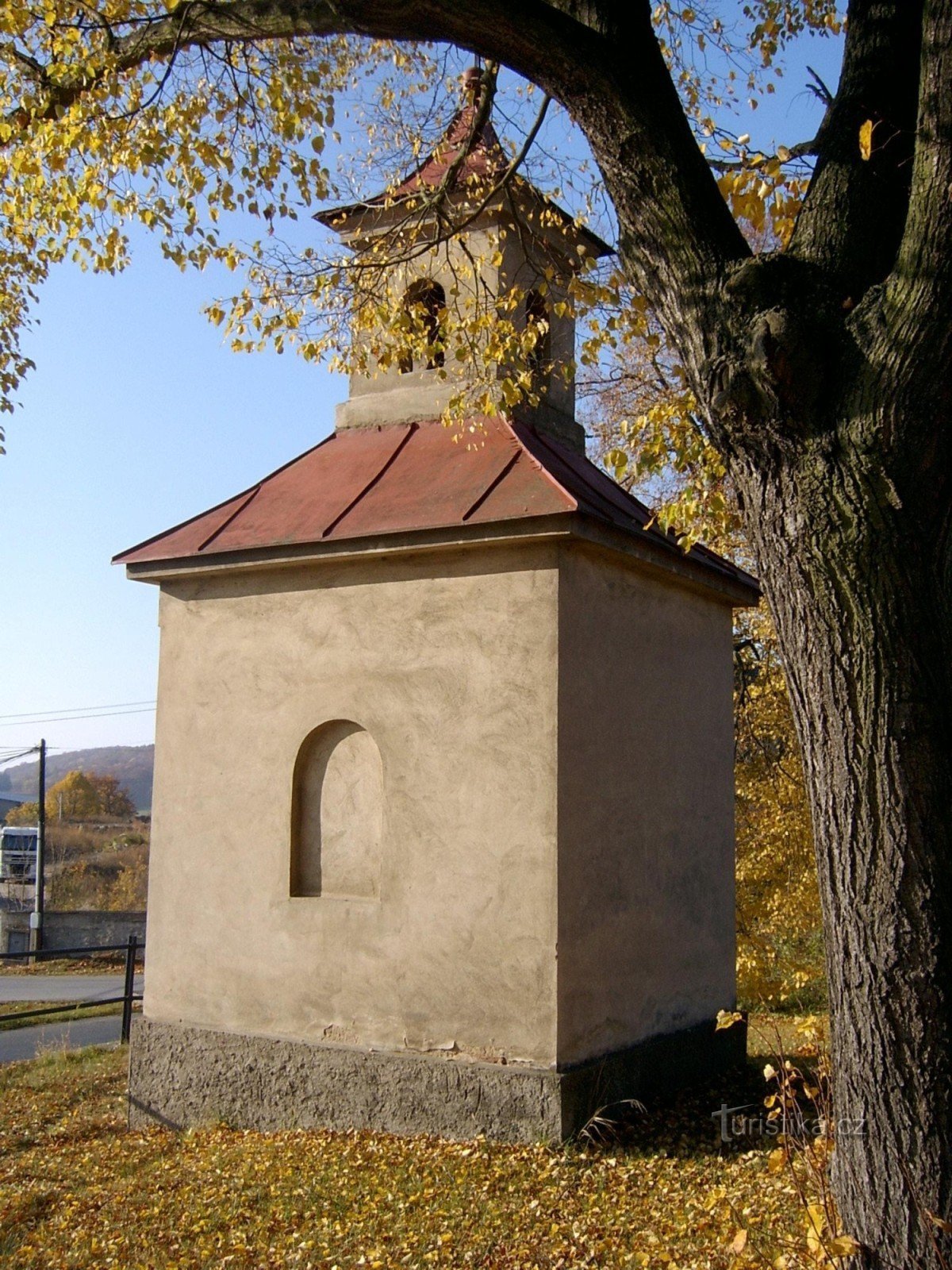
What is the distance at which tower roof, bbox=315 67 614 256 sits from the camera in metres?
7.77

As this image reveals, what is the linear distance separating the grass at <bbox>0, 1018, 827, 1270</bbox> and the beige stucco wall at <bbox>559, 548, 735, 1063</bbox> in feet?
2.74

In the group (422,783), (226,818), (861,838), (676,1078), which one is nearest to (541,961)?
(422,783)

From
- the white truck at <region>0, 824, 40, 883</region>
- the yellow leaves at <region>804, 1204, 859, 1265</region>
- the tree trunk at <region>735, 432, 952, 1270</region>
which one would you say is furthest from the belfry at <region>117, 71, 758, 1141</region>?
the white truck at <region>0, 824, 40, 883</region>

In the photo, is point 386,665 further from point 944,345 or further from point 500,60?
point 944,345

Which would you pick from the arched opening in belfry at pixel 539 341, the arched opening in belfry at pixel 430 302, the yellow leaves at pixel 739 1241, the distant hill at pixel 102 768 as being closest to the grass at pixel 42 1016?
the arched opening in belfry at pixel 430 302

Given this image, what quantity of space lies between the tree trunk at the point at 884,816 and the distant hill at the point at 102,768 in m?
156

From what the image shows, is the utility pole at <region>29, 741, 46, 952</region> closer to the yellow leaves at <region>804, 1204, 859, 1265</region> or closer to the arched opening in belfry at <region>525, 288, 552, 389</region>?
the arched opening in belfry at <region>525, 288, 552, 389</region>

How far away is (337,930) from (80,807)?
241 ft

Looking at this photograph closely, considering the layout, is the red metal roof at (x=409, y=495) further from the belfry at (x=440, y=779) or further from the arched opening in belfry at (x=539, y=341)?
the arched opening in belfry at (x=539, y=341)

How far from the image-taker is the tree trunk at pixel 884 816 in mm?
3898

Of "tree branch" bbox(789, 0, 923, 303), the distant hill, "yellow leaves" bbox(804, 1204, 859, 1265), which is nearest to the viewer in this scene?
"yellow leaves" bbox(804, 1204, 859, 1265)

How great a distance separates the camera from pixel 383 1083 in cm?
766

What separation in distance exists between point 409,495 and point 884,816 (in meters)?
5.09

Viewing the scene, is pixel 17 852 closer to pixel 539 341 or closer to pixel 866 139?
pixel 539 341
